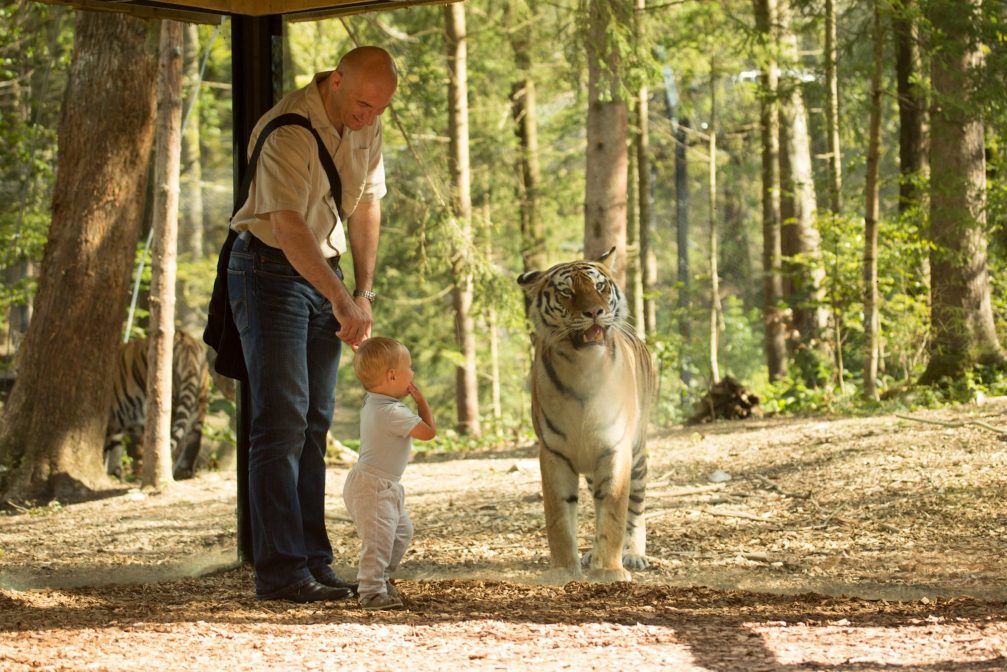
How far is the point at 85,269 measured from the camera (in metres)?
9.30

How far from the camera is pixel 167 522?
801 cm

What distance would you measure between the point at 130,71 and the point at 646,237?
14.1 meters

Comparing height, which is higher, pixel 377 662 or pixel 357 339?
pixel 357 339

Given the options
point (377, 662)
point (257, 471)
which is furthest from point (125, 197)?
point (377, 662)

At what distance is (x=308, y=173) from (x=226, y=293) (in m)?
0.67

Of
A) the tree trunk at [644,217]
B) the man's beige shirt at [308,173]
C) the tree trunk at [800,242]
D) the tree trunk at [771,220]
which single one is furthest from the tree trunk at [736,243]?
the man's beige shirt at [308,173]

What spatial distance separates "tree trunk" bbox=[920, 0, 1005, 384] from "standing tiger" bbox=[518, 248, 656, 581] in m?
6.87

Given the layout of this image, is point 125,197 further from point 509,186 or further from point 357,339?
point 509,186

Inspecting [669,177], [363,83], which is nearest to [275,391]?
[363,83]

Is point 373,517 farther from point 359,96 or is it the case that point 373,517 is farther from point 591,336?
point 359,96

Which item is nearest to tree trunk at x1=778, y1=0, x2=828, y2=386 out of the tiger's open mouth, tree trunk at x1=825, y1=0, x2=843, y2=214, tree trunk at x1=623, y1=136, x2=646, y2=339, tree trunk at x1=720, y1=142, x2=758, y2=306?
tree trunk at x1=825, y1=0, x2=843, y2=214

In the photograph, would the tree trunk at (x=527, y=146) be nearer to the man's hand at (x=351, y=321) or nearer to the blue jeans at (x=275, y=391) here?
the blue jeans at (x=275, y=391)

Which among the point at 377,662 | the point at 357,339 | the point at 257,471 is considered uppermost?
the point at 357,339

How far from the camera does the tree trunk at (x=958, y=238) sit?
37.6 ft
